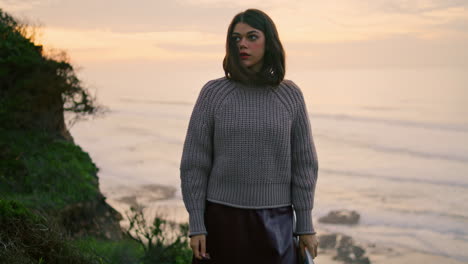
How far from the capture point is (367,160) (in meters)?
22.1

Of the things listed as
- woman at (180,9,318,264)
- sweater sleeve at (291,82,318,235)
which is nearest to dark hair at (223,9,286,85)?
woman at (180,9,318,264)

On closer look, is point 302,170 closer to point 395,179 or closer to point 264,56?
point 264,56

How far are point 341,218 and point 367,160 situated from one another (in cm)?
970

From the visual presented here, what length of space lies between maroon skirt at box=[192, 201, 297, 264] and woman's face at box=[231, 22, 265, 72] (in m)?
0.74

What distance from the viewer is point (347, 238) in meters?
11.0

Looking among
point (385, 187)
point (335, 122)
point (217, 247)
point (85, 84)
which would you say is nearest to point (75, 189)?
point (85, 84)

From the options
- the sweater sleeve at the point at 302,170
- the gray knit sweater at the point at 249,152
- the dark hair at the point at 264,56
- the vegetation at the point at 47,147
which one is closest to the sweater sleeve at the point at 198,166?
the gray knit sweater at the point at 249,152

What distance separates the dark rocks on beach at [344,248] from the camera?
32.2 feet

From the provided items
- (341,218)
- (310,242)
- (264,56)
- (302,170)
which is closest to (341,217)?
(341,218)

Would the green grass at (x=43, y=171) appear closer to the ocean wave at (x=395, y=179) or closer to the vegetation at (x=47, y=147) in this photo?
the vegetation at (x=47, y=147)

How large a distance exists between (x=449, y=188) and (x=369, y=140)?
10092 mm

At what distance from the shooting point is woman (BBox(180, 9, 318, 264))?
2.56 metres

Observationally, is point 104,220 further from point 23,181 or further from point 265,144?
point 265,144

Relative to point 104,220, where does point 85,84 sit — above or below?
above
